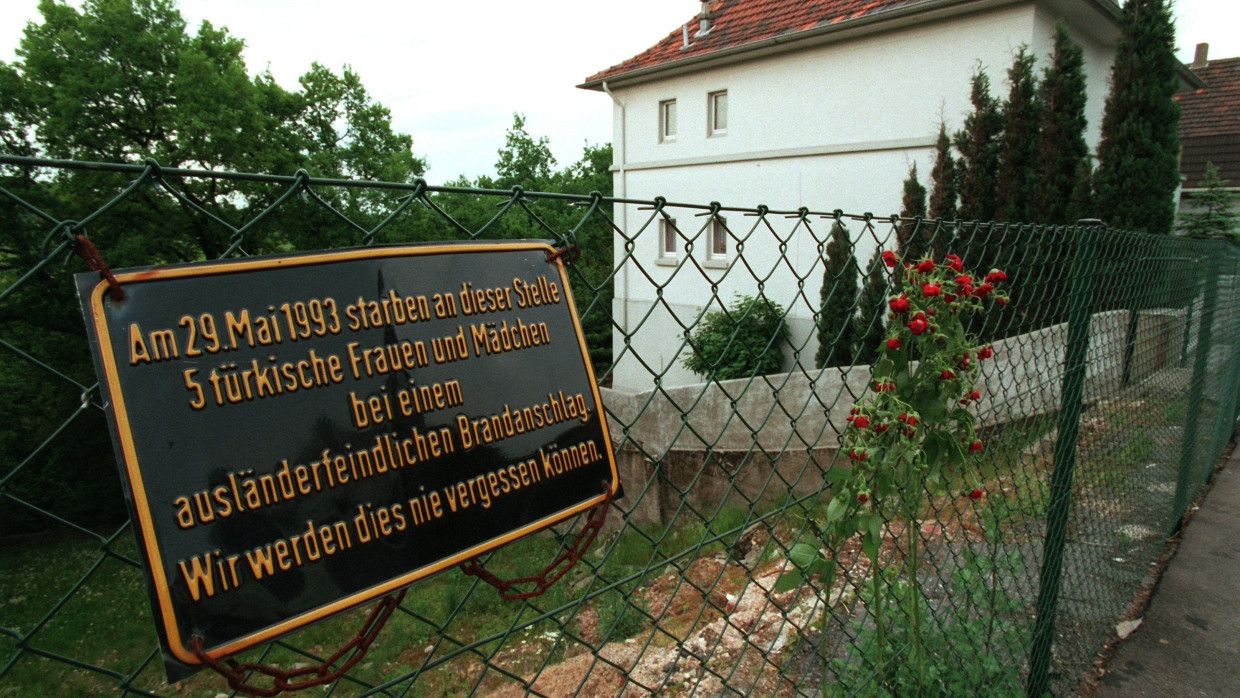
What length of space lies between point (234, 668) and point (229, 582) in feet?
0.28

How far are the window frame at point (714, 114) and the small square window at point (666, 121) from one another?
1001 mm

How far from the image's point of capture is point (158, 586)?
0.70 m

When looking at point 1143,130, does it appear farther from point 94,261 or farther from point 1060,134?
point 94,261

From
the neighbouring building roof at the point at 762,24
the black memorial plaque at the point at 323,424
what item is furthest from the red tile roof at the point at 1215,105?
the black memorial plaque at the point at 323,424

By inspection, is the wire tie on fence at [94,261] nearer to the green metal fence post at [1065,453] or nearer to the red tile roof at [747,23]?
the green metal fence post at [1065,453]

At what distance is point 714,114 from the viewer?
568 inches

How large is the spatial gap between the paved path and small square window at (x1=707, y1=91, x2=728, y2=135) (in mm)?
11350

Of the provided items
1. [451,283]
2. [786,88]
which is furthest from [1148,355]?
[786,88]

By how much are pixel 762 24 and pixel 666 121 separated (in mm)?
2903

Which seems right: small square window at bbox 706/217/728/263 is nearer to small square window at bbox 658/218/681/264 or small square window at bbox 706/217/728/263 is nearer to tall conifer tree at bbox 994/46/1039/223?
small square window at bbox 658/218/681/264

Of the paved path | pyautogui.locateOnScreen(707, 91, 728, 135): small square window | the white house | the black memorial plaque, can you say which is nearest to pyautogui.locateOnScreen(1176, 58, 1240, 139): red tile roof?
the white house

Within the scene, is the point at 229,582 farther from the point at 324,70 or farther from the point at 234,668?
the point at 324,70

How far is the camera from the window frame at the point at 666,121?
15164 mm

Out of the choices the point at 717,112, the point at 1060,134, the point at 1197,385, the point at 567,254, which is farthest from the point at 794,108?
the point at 567,254
